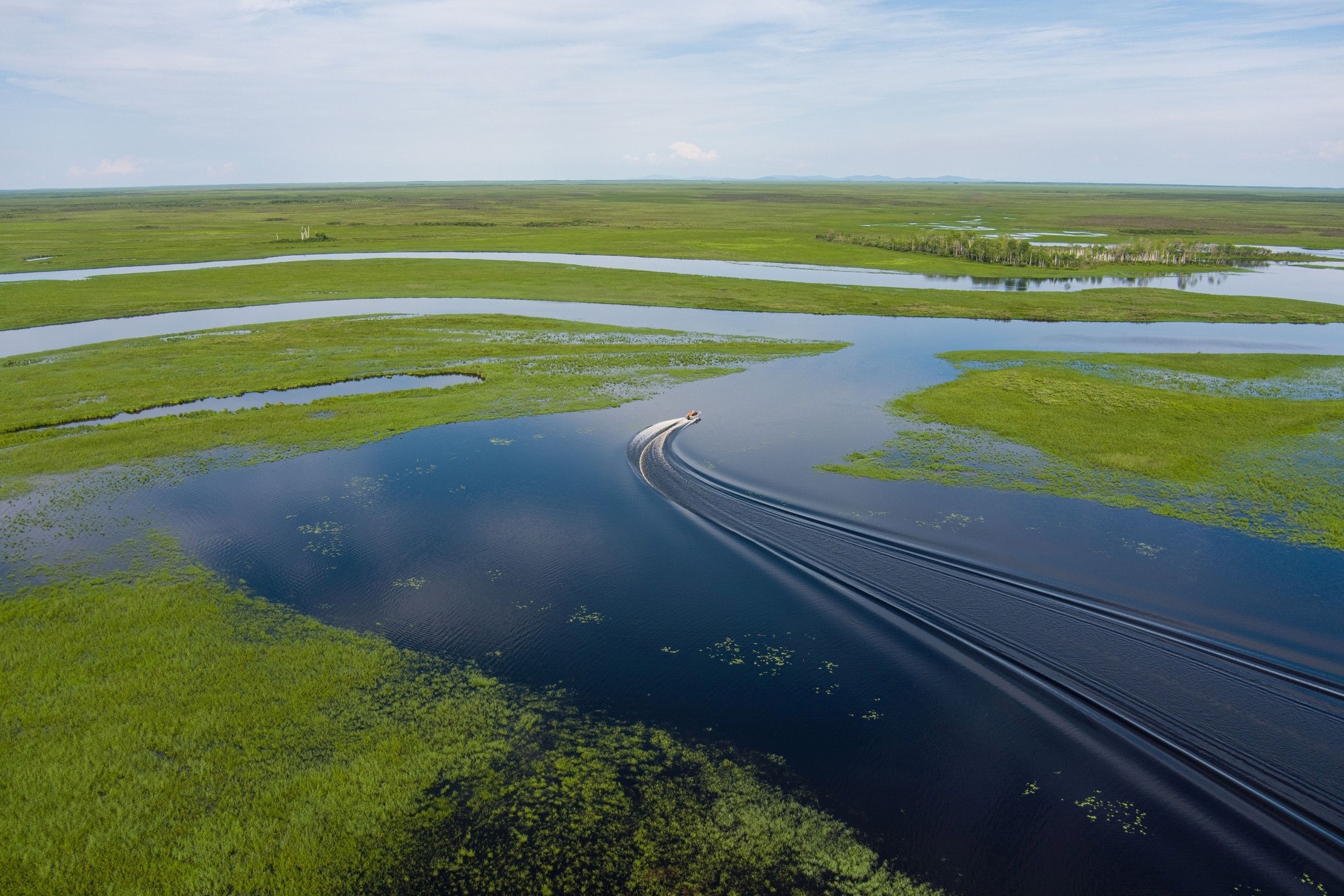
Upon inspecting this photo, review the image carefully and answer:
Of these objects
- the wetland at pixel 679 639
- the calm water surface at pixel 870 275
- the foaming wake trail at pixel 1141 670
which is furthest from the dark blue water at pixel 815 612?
the calm water surface at pixel 870 275

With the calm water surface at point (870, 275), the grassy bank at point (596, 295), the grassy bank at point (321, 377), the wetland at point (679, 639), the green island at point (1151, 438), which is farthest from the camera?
the calm water surface at point (870, 275)

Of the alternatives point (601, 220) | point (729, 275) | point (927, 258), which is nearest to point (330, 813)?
point (729, 275)

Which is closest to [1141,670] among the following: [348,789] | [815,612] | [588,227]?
[815,612]

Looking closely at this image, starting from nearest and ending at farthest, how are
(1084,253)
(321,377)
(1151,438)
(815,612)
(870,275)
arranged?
1. (815,612)
2. (1151,438)
3. (321,377)
4. (870,275)
5. (1084,253)

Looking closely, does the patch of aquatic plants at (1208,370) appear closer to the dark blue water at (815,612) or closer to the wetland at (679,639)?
the wetland at (679,639)

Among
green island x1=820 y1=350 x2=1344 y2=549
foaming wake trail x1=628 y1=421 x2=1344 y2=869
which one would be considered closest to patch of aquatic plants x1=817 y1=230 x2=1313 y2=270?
green island x1=820 y1=350 x2=1344 y2=549

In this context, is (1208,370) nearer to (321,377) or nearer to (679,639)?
(679,639)
